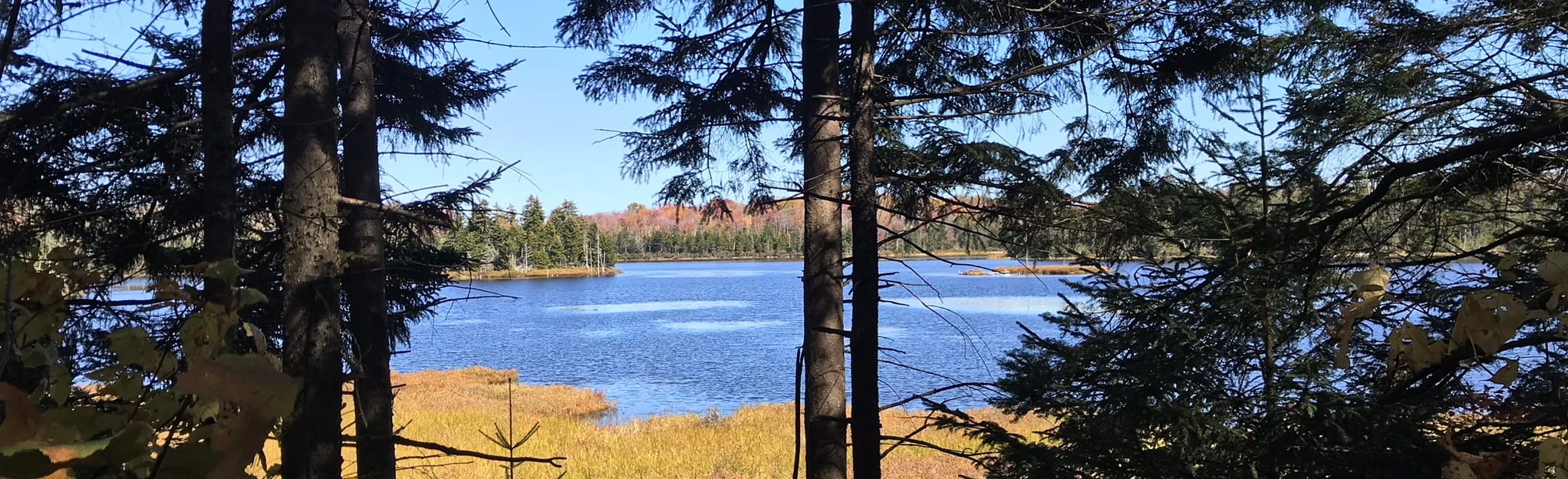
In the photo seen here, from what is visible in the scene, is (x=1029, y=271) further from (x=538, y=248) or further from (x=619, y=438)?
(x=538, y=248)

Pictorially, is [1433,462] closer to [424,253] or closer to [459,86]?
[424,253]

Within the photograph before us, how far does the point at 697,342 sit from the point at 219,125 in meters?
27.1

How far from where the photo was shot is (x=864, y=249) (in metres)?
5.22

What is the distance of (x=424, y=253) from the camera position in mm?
8016

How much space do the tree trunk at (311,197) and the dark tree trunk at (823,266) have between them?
286 centimetres

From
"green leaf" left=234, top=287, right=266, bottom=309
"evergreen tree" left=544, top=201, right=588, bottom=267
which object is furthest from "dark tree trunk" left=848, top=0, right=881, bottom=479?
"evergreen tree" left=544, top=201, right=588, bottom=267

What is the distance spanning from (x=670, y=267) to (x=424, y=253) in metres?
115

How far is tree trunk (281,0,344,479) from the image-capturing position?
2930mm

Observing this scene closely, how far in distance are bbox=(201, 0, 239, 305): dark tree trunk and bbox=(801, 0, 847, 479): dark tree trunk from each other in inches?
117

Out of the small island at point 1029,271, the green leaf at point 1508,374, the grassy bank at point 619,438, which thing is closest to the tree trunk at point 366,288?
the grassy bank at point 619,438

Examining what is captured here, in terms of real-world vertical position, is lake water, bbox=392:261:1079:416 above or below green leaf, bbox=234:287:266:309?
below

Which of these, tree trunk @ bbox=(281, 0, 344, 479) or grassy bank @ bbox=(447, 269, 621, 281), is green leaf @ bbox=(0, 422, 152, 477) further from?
grassy bank @ bbox=(447, 269, 621, 281)

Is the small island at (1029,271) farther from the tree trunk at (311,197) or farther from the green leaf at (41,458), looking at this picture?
the green leaf at (41,458)

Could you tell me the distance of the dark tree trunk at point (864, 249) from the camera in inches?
202
